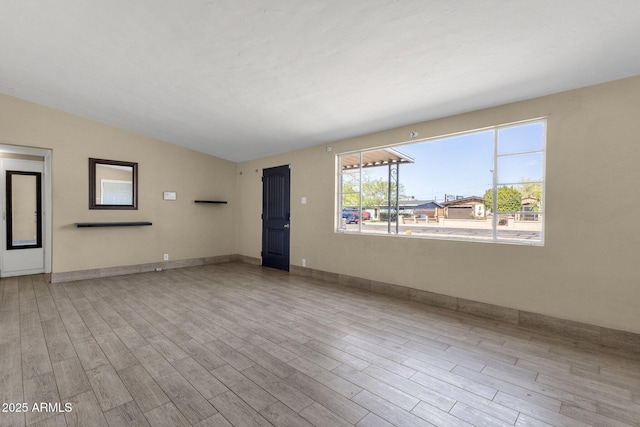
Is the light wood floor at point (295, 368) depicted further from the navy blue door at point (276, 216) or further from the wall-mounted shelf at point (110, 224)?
the navy blue door at point (276, 216)

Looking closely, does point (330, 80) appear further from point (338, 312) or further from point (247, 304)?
point (247, 304)

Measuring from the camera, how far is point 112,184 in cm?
561

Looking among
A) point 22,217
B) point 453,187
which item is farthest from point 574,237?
point 22,217

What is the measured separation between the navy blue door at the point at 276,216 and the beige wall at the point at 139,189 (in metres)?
1.28

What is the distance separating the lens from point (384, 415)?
5.91ft

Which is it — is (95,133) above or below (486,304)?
above

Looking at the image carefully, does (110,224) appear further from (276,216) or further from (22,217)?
(276,216)

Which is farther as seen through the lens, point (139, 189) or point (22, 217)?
point (139, 189)

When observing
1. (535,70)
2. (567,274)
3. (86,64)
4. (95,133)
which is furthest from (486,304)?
(95,133)

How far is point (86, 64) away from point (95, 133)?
2.49m

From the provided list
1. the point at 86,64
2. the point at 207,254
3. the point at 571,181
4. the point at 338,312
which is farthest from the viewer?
the point at 207,254

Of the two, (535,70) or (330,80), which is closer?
(535,70)

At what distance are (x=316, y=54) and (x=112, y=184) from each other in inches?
201

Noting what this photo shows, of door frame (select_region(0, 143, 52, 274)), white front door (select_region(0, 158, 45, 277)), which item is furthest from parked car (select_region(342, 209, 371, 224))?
white front door (select_region(0, 158, 45, 277))
